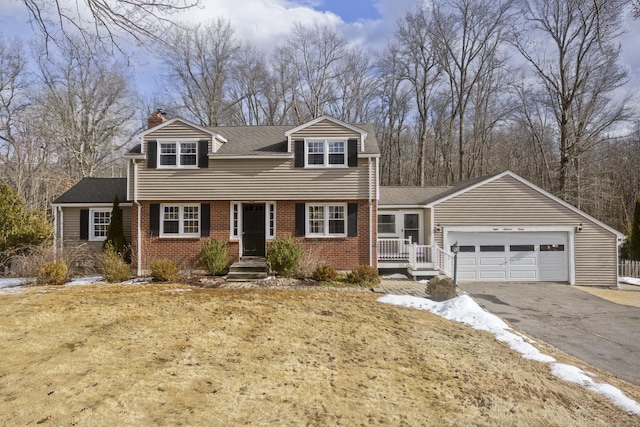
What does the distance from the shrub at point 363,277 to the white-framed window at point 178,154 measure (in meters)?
7.27

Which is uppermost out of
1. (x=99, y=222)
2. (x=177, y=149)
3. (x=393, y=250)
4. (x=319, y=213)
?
(x=177, y=149)

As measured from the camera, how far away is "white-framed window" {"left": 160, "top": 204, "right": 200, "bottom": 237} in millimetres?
14008

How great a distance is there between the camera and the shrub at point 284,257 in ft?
41.5

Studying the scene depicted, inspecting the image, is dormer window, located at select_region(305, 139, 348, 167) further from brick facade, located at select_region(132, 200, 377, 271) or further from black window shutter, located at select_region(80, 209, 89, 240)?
black window shutter, located at select_region(80, 209, 89, 240)

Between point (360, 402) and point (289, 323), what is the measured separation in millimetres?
3555

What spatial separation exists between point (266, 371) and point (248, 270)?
7963 millimetres

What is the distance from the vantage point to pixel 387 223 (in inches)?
633

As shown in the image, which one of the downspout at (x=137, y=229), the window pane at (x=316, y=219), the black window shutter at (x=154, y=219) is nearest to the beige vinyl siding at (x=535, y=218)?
the window pane at (x=316, y=219)

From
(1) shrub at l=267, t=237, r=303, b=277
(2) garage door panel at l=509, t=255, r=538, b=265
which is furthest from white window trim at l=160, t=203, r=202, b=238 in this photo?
(2) garage door panel at l=509, t=255, r=538, b=265

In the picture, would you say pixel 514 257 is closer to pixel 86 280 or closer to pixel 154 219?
pixel 154 219

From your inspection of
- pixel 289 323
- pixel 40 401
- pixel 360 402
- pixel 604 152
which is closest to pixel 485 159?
pixel 604 152

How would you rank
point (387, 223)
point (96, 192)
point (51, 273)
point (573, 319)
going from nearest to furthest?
point (573, 319) < point (51, 273) < point (96, 192) < point (387, 223)

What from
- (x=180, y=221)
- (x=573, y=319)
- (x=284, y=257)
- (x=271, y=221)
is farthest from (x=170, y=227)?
(x=573, y=319)

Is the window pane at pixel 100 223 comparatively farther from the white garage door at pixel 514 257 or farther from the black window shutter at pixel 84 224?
the white garage door at pixel 514 257
